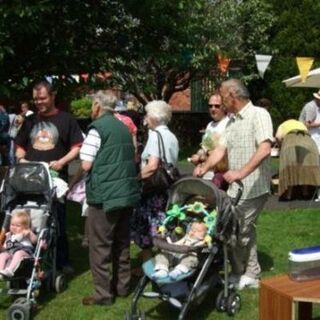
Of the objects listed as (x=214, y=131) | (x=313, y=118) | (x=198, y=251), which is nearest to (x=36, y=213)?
(x=198, y=251)

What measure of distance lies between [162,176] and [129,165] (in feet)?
1.78

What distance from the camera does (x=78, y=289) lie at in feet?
22.9

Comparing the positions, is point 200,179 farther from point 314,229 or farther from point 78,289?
point 314,229

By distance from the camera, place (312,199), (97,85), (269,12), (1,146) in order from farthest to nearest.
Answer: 1. (269,12)
2. (1,146)
3. (312,199)
4. (97,85)

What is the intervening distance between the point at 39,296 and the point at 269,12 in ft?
61.5

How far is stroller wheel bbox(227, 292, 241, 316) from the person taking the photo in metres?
6.08

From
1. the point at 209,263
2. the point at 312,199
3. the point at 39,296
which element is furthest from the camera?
the point at 312,199

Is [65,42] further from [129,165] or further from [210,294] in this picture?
[210,294]

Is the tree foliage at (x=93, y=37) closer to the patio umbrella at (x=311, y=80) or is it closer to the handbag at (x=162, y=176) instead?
the handbag at (x=162, y=176)

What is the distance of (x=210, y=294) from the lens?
659 centimetres

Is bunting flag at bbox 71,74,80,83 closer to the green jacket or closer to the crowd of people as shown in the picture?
the crowd of people

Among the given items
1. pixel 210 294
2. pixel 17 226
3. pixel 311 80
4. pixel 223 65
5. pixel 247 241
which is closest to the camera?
pixel 17 226

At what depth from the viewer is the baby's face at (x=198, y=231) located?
6.02 m

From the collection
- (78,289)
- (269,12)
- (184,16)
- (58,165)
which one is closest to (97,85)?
(184,16)
